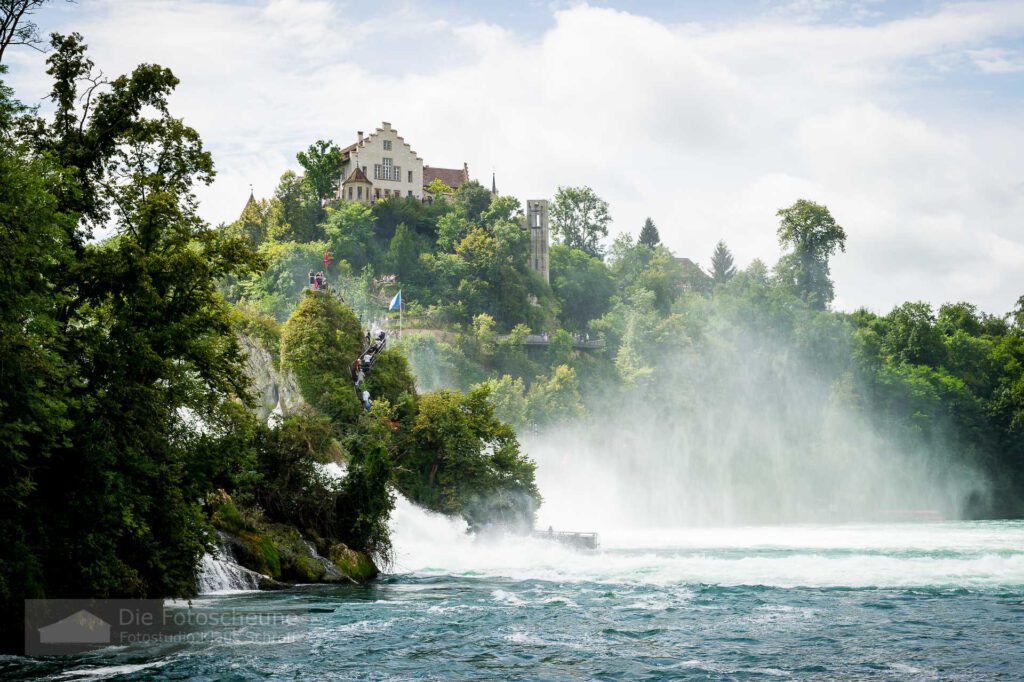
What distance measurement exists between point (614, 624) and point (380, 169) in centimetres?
10068

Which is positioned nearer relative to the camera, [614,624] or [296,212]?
[614,624]

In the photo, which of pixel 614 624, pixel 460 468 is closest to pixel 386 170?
pixel 460 468

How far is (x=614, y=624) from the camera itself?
97.2 ft

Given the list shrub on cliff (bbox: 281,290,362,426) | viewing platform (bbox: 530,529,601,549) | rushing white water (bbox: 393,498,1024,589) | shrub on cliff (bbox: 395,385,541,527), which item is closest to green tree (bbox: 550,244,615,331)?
rushing white water (bbox: 393,498,1024,589)

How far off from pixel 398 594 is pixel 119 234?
1406cm

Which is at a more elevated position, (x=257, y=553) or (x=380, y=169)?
(x=380, y=169)

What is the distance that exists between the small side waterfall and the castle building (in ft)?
294

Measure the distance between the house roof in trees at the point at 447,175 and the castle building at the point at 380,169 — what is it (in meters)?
9.47

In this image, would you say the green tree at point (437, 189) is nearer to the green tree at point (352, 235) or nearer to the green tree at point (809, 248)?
the green tree at point (352, 235)

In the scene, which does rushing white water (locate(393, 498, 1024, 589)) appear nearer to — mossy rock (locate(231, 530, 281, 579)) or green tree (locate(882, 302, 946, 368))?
mossy rock (locate(231, 530, 281, 579))

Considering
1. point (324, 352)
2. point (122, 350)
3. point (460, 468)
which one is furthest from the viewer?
point (324, 352)

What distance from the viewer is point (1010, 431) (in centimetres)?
10775

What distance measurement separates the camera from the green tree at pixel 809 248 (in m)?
134

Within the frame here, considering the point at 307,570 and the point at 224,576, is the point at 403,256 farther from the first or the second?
the point at 224,576
